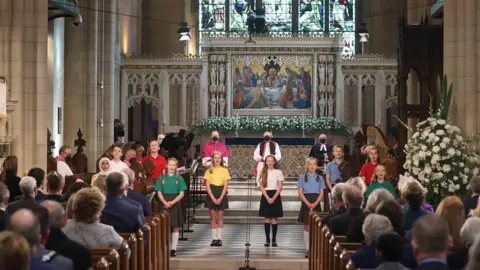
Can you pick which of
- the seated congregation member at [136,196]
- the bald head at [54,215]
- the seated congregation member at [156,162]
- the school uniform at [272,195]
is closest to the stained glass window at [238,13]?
the seated congregation member at [156,162]

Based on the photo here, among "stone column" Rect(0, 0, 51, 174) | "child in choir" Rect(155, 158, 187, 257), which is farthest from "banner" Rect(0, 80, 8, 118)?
"child in choir" Rect(155, 158, 187, 257)

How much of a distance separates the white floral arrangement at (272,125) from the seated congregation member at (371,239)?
19.6 m

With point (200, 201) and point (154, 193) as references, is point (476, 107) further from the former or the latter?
point (200, 201)

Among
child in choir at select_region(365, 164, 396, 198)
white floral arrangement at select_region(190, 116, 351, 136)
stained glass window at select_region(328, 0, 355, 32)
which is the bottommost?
child in choir at select_region(365, 164, 396, 198)

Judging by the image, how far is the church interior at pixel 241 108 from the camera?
1386 cm

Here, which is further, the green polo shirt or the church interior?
the green polo shirt

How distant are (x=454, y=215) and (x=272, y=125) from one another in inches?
766

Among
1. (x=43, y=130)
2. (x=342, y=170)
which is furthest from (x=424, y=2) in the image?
(x=43, y=130)

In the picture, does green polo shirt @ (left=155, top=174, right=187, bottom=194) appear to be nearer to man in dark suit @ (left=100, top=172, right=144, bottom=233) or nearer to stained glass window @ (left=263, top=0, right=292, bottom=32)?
man in dark suit @ (left=100, top=172, right=144, bottom=233)

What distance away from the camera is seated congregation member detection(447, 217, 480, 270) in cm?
703

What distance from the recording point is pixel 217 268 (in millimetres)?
13008

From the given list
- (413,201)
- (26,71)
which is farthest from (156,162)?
(413,201)

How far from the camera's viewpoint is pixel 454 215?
754 cm

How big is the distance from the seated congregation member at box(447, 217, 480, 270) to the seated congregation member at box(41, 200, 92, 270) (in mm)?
2636
